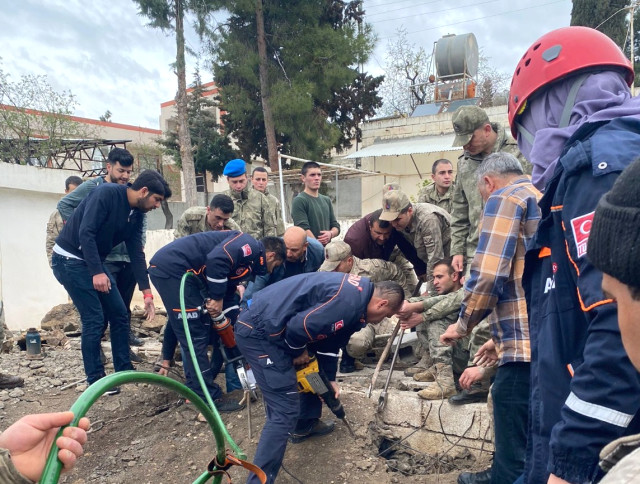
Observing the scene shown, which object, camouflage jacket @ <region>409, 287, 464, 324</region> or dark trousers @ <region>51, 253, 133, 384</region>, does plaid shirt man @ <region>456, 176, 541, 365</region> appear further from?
dark trousers @ <region>51, 253, 133, 384</region>

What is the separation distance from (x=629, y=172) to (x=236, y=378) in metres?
4.28

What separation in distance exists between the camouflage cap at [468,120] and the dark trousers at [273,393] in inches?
80.7

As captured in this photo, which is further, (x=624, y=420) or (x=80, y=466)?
(x=80, y=466)

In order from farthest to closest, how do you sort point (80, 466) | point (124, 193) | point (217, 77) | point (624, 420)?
point (217, 77), point (124, 193), point (80, 466), point (624, 420)

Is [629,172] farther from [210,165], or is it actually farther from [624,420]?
[210,165]

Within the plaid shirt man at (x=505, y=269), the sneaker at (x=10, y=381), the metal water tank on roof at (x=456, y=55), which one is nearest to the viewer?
the plaid shirt man at (x=505, y=269)

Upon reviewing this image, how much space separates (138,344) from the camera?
6363 mm

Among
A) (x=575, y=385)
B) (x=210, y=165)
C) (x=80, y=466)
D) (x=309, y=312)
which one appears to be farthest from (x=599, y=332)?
(x=210, y=165)

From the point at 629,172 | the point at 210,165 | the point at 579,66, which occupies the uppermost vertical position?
the point at 210,165

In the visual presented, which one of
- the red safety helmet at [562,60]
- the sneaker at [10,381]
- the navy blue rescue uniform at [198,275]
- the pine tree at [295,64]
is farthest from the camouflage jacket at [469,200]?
the pine tree at [295,64]

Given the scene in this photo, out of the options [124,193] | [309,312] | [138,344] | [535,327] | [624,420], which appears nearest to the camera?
[624,420]

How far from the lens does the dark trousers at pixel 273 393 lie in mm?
3051

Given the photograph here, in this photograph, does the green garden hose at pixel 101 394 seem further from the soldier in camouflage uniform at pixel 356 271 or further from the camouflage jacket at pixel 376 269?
the camouflage jacket at pixel 376 269

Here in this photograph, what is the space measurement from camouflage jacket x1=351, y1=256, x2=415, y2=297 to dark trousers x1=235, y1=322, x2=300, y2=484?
1910 mm
